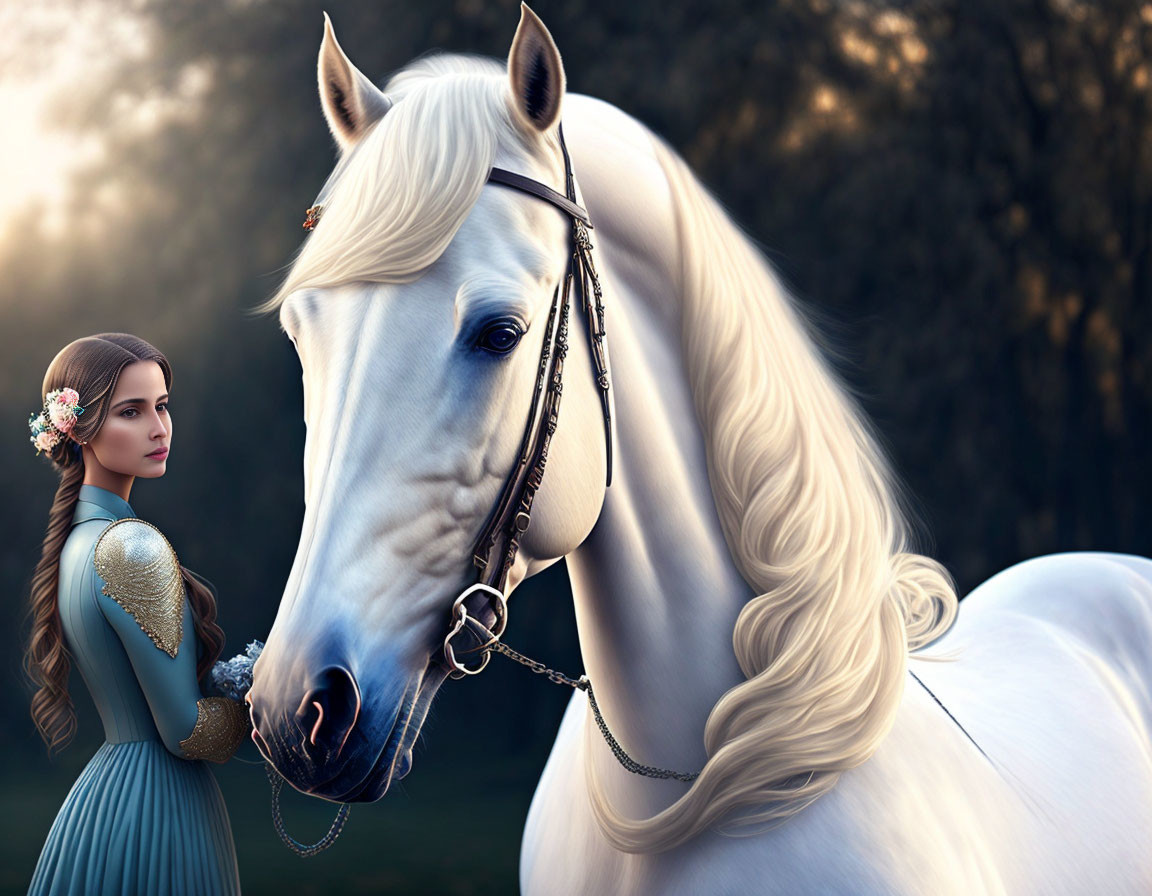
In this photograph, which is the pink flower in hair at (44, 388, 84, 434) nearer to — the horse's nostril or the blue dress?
the blue dress

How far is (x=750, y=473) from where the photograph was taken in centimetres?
86

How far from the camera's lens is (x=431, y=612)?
0.76 m

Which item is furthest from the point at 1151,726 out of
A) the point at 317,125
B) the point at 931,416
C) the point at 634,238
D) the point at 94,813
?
the point at 317,125

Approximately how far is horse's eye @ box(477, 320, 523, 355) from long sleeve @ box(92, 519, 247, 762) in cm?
51

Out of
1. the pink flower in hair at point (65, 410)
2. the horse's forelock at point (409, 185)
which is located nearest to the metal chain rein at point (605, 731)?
the horse's forelock at point (409, 185)

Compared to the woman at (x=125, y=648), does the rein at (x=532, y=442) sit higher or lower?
higher

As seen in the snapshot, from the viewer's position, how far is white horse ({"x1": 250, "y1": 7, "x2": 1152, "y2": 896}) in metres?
0.73

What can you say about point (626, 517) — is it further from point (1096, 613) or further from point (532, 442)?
point (1096, 613)

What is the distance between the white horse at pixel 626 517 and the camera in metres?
0.73

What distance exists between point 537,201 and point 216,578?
2815 millimetres

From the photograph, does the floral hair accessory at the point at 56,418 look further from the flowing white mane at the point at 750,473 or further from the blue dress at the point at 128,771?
the flowing white mane at the point at 750,473

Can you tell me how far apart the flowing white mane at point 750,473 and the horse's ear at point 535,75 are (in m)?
0.02

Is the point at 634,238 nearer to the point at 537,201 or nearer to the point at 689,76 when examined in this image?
the point at 537,201

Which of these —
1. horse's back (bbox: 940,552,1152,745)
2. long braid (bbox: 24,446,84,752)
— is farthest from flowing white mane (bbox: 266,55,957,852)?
horse's back (bbox: 940,552,1152,745)
